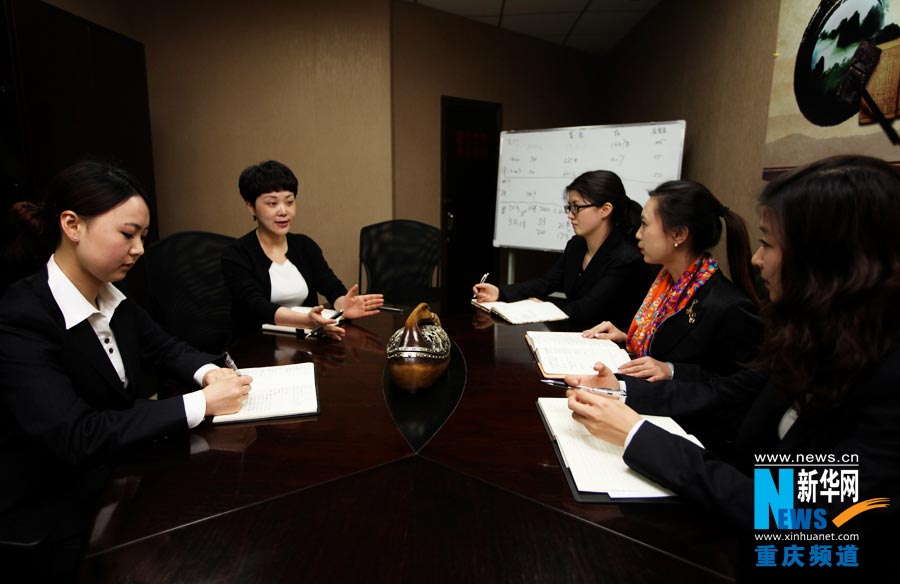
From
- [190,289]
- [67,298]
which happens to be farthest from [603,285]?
[67,298]

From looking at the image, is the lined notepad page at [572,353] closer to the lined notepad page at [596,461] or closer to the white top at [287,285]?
the lined notepad page at [596,461]

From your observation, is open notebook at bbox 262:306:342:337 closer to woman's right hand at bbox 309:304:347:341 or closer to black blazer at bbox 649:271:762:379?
woman's right hand at bbox 309:304:347:341

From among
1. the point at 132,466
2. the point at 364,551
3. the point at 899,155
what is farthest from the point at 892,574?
the point at 899,155

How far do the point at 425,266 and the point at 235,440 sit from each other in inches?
85.7

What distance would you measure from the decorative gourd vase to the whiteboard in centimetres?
252

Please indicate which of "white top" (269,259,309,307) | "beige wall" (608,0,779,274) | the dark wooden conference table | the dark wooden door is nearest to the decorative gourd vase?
the dark wooden conference table

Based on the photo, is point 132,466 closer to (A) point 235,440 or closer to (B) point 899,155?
(A) point 235,440

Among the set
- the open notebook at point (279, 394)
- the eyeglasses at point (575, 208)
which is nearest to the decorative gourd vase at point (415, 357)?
the open notebook at point (279, 394)

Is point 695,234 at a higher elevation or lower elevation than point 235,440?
higher

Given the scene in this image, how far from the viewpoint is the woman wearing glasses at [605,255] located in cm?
223

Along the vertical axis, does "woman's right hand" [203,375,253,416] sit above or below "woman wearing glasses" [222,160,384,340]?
below

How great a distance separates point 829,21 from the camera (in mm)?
2000

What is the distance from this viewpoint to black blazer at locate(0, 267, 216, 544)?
3.04ft

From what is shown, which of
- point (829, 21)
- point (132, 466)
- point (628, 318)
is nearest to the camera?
point (132, 466)
